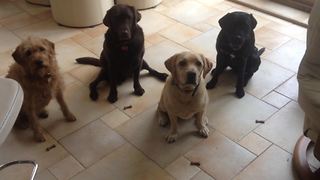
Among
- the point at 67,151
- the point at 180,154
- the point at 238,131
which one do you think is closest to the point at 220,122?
the point at 238,131

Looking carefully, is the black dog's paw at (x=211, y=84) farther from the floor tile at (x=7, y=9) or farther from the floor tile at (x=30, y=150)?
the floor tile at (x=7, y=9)

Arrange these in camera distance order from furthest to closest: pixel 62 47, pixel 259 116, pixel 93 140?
pixel 62 47
pixel 259 116
pixel 93 140

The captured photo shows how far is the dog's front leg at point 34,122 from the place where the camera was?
1.89 metres

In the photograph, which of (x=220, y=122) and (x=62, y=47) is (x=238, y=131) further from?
(x=62, y=47)

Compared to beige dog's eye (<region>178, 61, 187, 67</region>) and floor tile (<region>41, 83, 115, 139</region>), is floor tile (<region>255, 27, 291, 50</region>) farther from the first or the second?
floor tile (<region>41, 83, 115, 139</region>)

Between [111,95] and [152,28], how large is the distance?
0.98 meters

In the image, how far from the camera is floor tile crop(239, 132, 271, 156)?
190 cm

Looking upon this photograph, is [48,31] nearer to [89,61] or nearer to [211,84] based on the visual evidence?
[89,61]

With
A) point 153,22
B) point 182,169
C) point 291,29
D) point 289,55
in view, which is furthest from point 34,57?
point 291,29

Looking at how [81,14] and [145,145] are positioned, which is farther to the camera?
[81,14]

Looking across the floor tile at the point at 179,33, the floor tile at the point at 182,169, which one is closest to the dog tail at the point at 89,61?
the floor tile at the point at 179,33

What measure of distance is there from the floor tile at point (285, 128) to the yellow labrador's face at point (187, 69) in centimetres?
54

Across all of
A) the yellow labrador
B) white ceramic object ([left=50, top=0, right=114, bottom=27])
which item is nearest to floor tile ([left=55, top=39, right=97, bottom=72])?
white ceramic object ([left=50, top=0, right=114, bottom=27])

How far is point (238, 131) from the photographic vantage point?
79.6 inches
